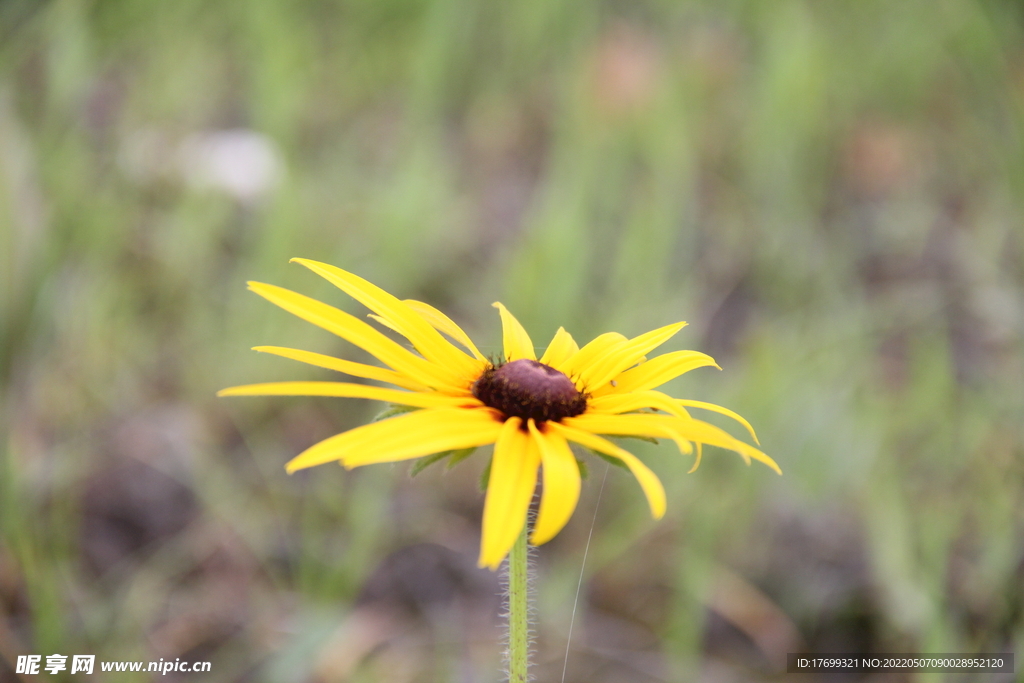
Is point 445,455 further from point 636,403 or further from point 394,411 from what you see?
point 636,403

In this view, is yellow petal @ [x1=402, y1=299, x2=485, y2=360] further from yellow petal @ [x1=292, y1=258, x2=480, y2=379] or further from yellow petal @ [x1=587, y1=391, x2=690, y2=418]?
yellow petal @ [x1=587, y1=391, x2=690, y2=418]

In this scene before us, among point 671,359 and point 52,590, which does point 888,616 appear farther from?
point 52,590

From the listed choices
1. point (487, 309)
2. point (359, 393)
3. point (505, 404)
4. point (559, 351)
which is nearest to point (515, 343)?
point (559, 351)

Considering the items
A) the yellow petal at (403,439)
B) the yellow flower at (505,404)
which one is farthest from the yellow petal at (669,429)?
the yellow petal at (403,439)

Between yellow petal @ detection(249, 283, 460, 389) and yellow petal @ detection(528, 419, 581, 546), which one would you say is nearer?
yellow petal @ detection(528, 419, 581, 546)

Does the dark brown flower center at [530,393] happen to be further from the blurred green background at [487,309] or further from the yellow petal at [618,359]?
the blurred green background at [487,309]

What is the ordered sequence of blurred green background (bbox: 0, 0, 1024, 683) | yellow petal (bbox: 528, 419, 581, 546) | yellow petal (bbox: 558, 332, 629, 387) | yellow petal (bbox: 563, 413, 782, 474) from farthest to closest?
blurred green background (bbox: 0, 0, 1024, 683)
yellow petal (bbox: 558, 332, 629, 387)
yellow petal (bbox: 563, 413, 782, 474)
yellow petal (bbox: 528, 419, 581, 546)

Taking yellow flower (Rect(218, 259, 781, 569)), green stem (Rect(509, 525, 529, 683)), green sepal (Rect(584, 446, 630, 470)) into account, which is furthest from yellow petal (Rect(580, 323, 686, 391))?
green stem (Rect(509, 525, 529, 683))
